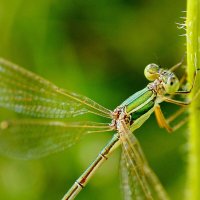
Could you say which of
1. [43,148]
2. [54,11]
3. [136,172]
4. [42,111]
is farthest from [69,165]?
[54,11]

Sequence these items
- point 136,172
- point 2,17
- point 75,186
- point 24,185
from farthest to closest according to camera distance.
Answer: point 2,17 < point 24,185 < point 75,186 < point 136,172

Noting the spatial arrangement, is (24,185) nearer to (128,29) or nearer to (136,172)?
(136,172)

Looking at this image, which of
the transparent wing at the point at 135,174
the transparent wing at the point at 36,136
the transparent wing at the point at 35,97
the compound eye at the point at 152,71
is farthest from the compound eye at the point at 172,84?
the transparent wing at the point at 36,136

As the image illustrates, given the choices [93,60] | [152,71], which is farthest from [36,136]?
[152,71]

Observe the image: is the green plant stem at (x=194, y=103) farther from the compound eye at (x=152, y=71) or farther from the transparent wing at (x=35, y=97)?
the transparent wing at (x=35, y=97)

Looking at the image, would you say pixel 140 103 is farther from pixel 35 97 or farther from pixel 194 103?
pixel 35 97

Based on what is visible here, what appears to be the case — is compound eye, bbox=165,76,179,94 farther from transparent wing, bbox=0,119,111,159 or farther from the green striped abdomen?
transparent wing, bbox=0,119,111,159
